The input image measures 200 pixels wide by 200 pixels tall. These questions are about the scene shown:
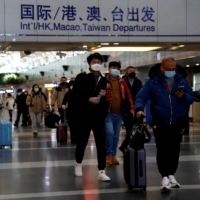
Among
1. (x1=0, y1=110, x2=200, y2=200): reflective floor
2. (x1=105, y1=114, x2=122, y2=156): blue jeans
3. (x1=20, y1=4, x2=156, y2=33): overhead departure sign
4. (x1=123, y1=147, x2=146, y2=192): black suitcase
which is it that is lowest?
(x1=0, y1=110, x2=200, y2=200): reflective floor

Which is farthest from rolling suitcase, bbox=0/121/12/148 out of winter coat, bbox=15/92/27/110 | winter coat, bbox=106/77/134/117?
winter coat, bbox=15/92/27/110

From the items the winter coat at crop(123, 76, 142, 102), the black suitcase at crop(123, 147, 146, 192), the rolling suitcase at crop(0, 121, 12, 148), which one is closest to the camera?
the black suitcase at crop(123, 147, 146, 192)

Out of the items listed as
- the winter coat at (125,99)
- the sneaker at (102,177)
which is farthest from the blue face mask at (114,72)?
the sneaker at (102,177)

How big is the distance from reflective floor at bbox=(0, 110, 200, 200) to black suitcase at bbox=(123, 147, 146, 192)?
0.41ft

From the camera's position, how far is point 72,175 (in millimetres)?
8648

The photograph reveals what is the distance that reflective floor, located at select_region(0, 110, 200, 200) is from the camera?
7023mm

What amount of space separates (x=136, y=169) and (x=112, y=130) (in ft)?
8.54

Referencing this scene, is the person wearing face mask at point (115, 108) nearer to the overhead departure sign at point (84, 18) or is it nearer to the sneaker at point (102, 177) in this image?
the sneaker at point (102, 177)

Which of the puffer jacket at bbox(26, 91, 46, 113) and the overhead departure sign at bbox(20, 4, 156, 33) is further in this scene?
the puffer jacket at bbox(26, 91, 46, 113)

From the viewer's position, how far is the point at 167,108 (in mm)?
7223

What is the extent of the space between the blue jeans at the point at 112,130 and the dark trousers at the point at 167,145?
2359 millimetres

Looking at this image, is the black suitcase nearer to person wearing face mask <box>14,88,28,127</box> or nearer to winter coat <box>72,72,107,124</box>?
winter coat <box>72,72,107,124</box>

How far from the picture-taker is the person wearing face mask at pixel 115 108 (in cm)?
974

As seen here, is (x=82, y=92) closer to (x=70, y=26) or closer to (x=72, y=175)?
(x=72, y=175)
